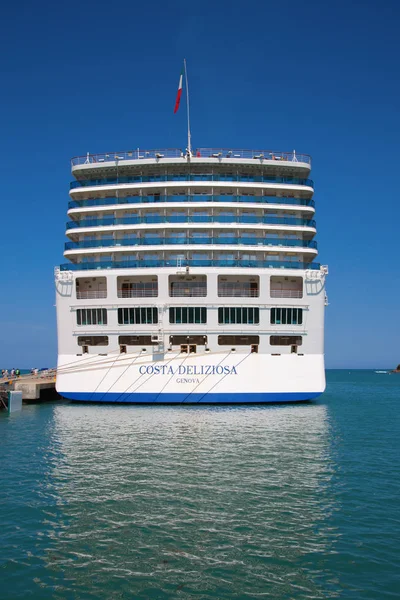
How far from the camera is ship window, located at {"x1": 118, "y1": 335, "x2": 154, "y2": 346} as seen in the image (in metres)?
37.2

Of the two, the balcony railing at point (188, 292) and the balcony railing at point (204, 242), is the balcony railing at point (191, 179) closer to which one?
the balcony railing at point (204, 242)

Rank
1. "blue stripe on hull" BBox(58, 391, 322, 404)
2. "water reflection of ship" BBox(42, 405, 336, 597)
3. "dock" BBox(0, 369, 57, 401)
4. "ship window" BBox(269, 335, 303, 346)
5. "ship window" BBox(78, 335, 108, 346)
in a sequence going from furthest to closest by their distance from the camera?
"dock" BBox(0, 369, 57, 401) < "ship window" BBox(78, 335, 108, 346) < "ship window" BBox(269, 335, 303, 346) < "blue stripe on hull" BBox(58, 391, 322, 404) < "water reflection of ship" BBox(42, 405, 336, 597)

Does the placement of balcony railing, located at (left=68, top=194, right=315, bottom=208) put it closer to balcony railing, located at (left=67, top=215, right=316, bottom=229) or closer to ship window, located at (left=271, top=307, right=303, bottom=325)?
balcony railing, located at (left=67, top=215, right=316, bottom=229)

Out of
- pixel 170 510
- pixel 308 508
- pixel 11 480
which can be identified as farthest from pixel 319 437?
pixel 11 480

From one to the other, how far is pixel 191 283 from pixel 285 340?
8.57 m

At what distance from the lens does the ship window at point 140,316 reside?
36.7 m

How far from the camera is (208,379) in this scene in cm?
3497

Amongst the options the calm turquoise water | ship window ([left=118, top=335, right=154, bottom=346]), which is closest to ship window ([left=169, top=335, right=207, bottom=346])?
ship window ([left=118, top=335, right=154, bottom=346])

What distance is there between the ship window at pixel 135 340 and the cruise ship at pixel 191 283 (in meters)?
0.09

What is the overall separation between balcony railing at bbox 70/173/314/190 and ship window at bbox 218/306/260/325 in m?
10.5

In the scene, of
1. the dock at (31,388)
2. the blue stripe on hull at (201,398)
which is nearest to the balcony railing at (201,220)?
the blue stripe on hull at (201,398)

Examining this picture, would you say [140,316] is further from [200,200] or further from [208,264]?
[200,200]

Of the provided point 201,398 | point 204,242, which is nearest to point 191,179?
point 204,242

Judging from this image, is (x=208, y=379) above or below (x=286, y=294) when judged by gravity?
below
